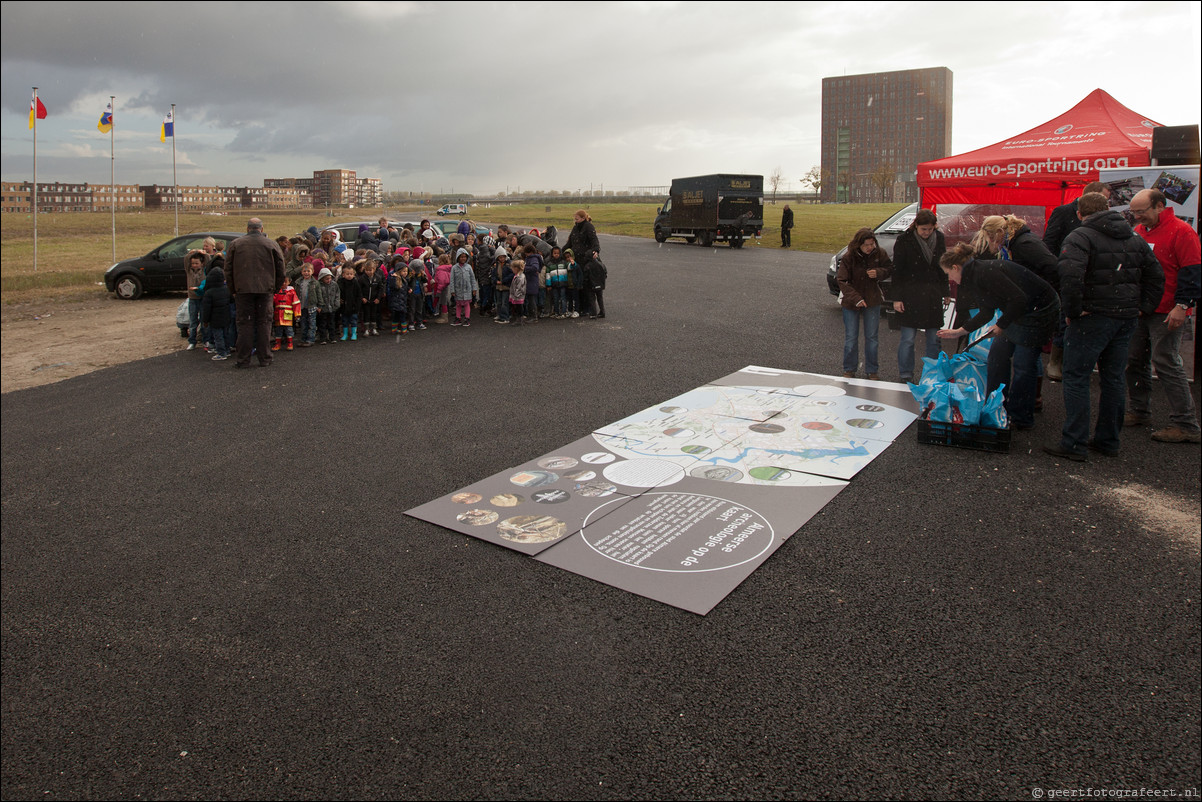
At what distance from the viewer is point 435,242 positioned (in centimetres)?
1394

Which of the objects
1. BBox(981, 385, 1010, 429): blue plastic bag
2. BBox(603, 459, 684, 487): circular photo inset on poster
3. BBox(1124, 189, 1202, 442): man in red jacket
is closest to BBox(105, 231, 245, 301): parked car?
BBox(603, 459, 684, 487): circular photo inset on poster

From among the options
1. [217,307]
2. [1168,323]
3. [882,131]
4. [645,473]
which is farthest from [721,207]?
[645,473]

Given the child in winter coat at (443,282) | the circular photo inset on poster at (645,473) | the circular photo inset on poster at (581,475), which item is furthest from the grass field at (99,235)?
the child in winter coat at (443,282)

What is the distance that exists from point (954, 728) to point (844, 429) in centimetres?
390

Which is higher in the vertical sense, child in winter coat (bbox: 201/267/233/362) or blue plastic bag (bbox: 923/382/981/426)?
child in winter coat (bbox: 201/267/233/362)

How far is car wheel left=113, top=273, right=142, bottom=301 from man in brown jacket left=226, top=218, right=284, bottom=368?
31.3 ft

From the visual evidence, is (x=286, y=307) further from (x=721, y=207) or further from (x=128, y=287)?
(x=721, y=207)

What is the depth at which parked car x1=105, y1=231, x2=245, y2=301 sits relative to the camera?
17.3m

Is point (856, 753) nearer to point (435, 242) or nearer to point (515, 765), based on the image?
point (515, 765)

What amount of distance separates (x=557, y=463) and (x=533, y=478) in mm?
361

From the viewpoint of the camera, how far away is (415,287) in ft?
40.5

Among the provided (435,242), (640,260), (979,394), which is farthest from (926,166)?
(640,260)

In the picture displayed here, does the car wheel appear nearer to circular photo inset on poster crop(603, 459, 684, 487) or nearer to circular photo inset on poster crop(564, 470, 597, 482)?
circular photo inset on poster crop(564, 470, 597, 482)

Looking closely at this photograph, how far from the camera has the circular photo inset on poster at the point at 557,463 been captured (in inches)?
224
